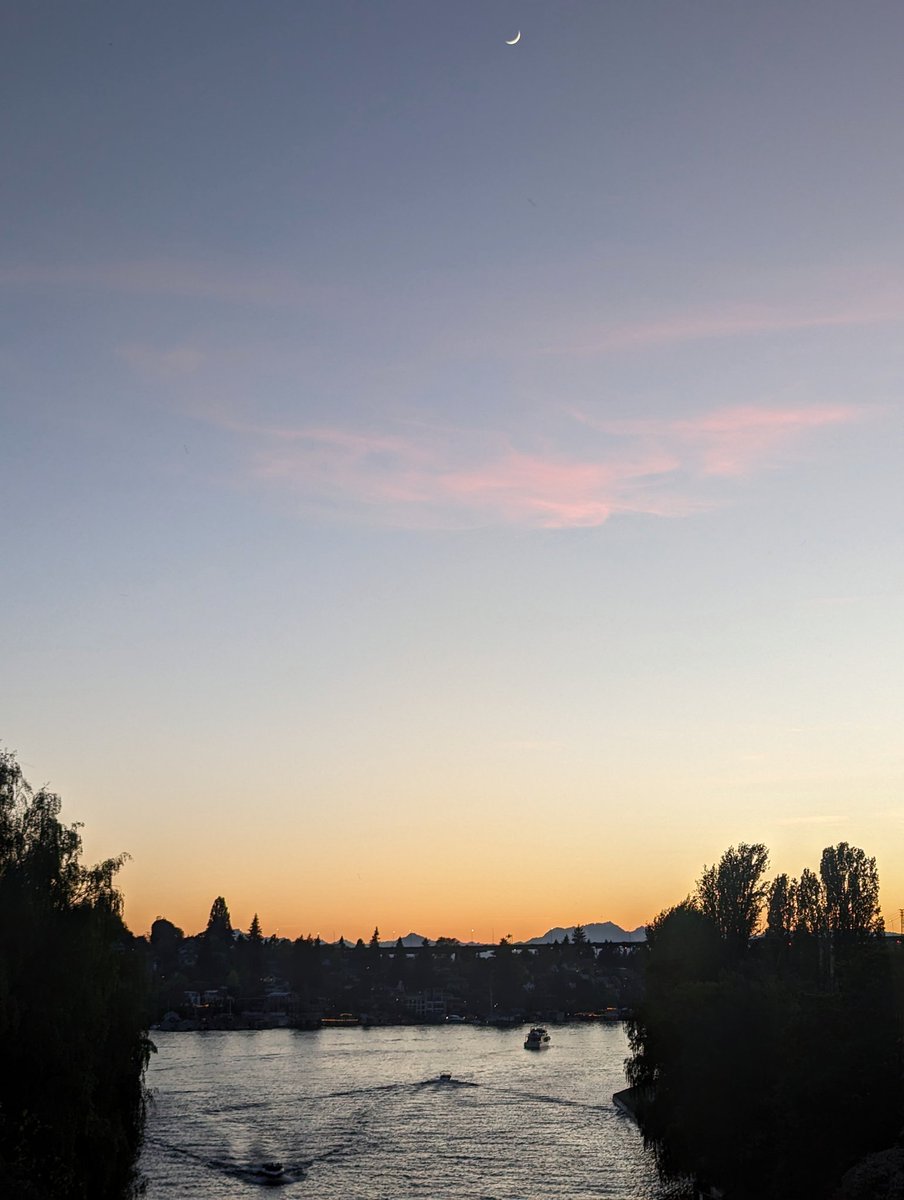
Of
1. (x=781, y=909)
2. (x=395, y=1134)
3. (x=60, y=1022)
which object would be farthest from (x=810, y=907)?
Answer: (x=60, y=1022)

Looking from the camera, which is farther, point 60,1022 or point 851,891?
point 851,891

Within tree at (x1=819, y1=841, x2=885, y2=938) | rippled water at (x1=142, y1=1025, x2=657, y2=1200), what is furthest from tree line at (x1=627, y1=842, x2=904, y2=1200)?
tree at (x1=819, y1=841, x2=885, y2=938)

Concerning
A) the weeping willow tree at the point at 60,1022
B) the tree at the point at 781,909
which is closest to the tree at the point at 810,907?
the tree at the point at 781,909

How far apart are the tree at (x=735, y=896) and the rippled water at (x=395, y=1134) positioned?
63.9 ft

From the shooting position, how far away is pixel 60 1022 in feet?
139

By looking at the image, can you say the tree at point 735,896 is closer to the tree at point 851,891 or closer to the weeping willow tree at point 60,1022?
the tree at point 851,891

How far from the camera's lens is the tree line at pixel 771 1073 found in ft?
171

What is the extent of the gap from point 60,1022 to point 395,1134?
213ft

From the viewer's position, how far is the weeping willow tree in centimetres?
4031

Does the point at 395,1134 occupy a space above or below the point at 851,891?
below

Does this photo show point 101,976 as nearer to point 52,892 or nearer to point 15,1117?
point 52,892

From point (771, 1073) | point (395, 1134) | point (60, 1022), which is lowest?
point (395, 1134)

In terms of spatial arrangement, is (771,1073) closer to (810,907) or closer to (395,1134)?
(395,1134)

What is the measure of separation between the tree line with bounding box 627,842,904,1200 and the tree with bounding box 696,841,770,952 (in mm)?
11313
